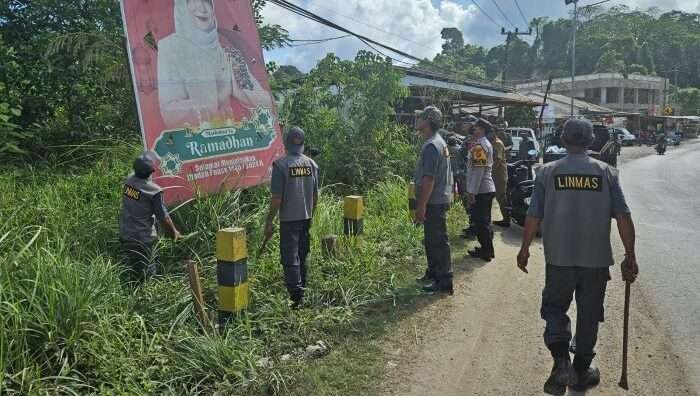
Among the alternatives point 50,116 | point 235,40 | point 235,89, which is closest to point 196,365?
point 235,89

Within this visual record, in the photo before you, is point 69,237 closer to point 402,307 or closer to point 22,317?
point 22,317

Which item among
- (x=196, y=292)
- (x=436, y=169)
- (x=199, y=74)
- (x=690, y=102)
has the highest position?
(x=690, y=102)

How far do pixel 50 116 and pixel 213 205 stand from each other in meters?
4.79

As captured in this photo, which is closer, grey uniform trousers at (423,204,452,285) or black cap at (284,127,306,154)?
black cap at (284,127,306,154)

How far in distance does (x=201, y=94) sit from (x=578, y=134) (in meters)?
3.93

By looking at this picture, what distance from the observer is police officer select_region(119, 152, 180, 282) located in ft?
15.8

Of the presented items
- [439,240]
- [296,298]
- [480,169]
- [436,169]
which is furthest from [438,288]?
[480,169]

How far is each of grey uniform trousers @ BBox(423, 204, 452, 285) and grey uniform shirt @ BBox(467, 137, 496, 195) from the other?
1504 millimetres

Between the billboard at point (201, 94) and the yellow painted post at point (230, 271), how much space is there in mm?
1463

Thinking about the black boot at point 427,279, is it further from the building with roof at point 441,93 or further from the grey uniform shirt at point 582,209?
the building with roof at point 441,93

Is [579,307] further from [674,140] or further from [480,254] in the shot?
[674,140]

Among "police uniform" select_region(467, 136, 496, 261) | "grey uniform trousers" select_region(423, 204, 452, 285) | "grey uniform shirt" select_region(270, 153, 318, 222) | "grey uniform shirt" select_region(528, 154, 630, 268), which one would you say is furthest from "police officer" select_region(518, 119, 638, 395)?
"police uniform" select_region(467, 136, 496, 261)

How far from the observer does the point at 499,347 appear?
14.2 ft

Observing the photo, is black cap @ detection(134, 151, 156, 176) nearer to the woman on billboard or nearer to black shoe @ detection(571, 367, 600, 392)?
the woman on billboard
